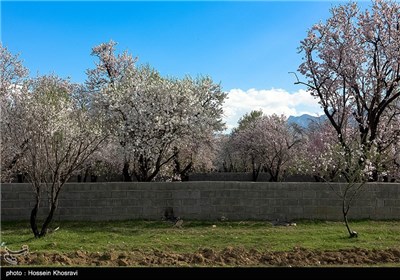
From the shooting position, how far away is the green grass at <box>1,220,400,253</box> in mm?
11109

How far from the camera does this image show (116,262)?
8930 mm

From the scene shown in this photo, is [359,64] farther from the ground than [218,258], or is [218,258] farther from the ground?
[359,64]

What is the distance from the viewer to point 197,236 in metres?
12.5

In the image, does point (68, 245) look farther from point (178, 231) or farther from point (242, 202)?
point (242, 202)

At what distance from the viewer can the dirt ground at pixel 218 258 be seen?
8.88 meters

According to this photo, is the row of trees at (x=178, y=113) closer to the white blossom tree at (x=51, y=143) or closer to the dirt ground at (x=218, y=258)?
the white blossom tree at (x=51, y=143)

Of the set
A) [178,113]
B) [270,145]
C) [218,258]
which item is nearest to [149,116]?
[178,113]

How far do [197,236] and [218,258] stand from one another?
3.17 meters

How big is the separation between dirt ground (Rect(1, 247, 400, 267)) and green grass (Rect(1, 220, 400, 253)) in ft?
3.18

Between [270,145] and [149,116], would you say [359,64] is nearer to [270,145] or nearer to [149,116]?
[149,116]

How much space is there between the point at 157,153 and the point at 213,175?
2280cm

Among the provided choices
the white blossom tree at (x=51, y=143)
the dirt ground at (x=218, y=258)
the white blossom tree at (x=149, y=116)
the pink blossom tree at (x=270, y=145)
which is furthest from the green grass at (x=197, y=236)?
the pink blossom tree at (x=270, y=145)

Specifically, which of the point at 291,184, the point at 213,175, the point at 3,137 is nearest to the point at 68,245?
the point at 291,184

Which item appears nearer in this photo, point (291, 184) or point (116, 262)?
point (116, 262)
